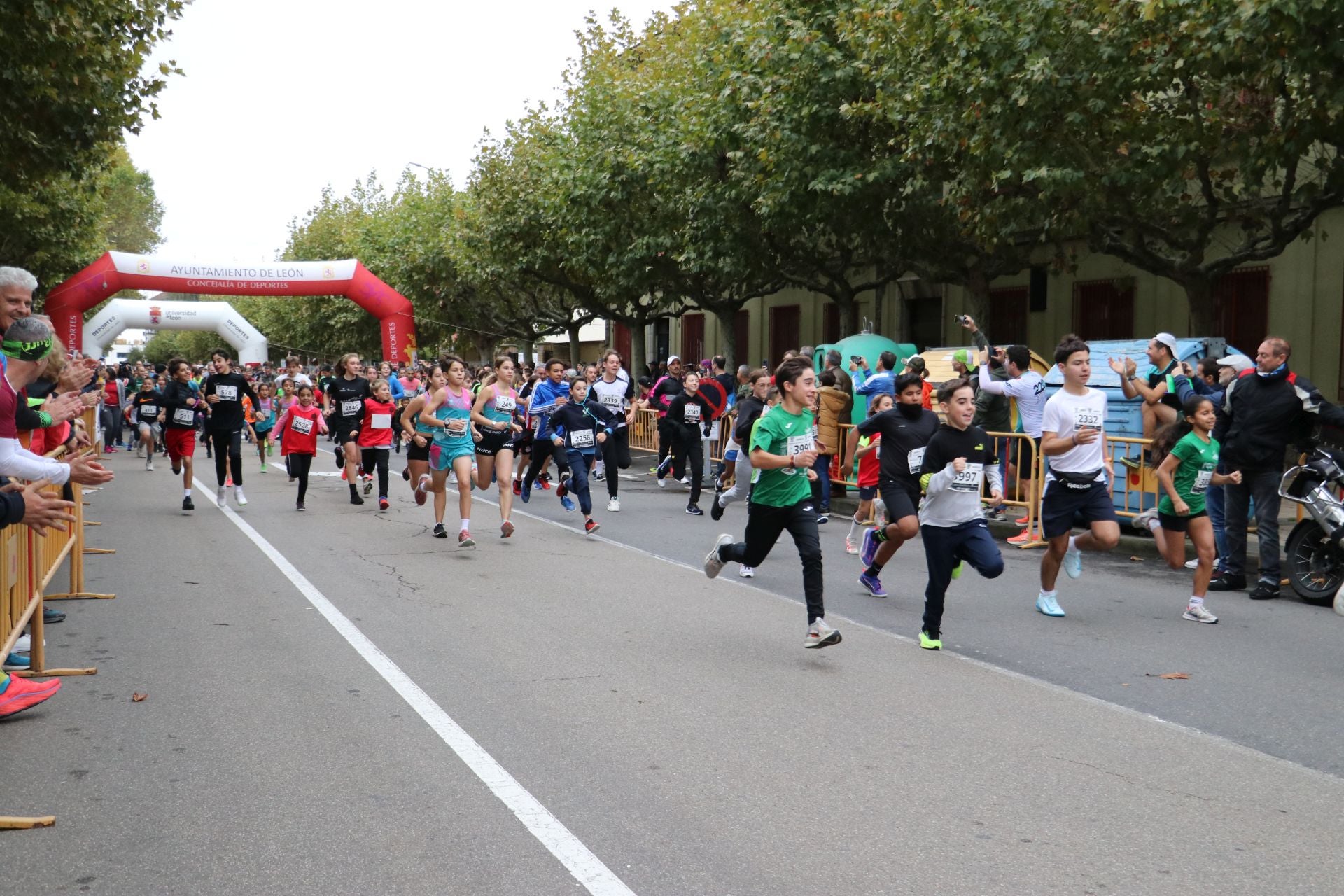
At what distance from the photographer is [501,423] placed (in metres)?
12.7

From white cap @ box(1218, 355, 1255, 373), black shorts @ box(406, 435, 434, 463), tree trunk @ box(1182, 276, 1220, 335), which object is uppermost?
tree trunk @ box(1182, 276, 1220, 335)

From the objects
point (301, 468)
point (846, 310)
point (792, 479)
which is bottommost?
point (301, 468)

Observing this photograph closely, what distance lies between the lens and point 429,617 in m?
8.53

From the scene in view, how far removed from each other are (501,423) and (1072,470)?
5.83 m

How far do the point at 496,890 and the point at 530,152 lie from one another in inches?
1270

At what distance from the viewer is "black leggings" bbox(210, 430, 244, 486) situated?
1571cm

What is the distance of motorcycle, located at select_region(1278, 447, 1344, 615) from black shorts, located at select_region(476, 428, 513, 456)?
6821 mm

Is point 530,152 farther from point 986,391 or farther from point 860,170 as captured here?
point 986,391

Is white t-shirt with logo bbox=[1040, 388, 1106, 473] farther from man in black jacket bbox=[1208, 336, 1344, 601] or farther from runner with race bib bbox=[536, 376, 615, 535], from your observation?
runner with race bib bbox=[536, 376, 615, 535]

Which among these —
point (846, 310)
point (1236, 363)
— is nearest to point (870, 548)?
point (1236, 363)

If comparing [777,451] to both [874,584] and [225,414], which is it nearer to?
[874,584]

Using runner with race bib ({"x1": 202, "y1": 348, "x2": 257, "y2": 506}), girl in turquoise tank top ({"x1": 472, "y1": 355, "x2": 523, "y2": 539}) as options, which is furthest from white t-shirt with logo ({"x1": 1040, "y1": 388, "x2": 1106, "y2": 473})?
runner with race bib ({"x1": 202, "y1": 348, "x2": 257, "y2": 506})

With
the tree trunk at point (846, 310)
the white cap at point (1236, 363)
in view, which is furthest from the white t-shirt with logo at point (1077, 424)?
the tree trunk at point (846, 310)

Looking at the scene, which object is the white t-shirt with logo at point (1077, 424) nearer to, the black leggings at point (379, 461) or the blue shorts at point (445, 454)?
the blue shorts at point (445, 454)
